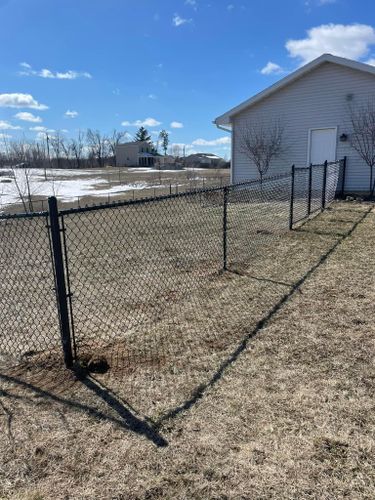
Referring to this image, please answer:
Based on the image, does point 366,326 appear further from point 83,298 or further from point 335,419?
point 83,298

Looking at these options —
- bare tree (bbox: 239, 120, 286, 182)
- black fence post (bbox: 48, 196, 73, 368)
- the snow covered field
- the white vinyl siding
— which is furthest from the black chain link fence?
the snow covered field

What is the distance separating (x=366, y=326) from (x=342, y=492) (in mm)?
1905

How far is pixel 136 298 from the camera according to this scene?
4402 mm

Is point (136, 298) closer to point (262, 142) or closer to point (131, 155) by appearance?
point (262, 142)

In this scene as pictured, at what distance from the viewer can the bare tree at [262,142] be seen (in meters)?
13.8

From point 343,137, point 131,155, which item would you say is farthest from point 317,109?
point 131,155

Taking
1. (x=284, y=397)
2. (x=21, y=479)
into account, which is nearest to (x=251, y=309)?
(x=284, y=397)

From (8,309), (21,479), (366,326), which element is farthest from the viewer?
(8,309)

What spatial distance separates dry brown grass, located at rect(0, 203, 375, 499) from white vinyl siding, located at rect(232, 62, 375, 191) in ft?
32.5

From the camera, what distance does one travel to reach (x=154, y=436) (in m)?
2.11

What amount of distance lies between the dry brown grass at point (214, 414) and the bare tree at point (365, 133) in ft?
31.2

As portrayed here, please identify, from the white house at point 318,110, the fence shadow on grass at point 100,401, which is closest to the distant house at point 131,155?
the white house at point 318,110

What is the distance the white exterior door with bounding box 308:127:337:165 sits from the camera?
41.7 ft

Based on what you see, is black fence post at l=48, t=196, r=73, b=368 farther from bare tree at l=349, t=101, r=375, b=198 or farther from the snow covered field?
the snow covered field
